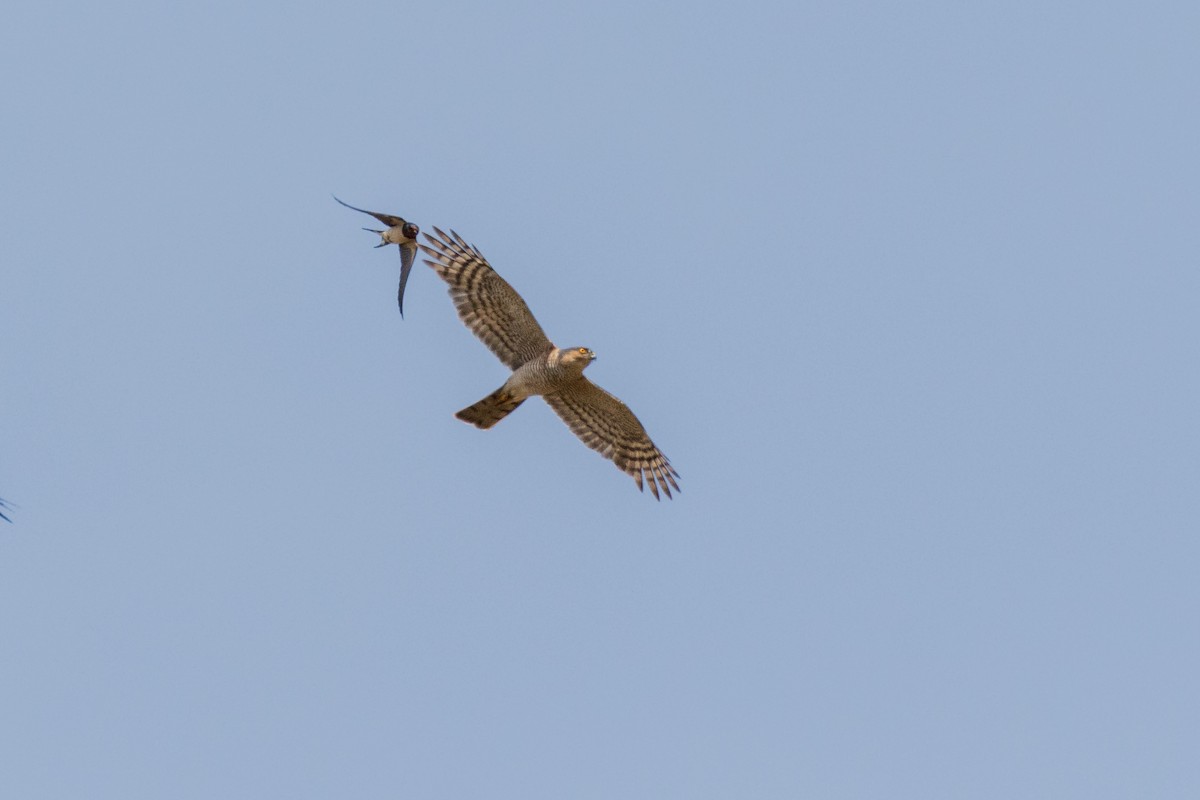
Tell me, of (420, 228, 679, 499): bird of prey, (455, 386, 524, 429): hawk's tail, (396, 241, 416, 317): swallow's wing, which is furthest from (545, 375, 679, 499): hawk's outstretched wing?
(396, 241, 416, 317): swallow's wing

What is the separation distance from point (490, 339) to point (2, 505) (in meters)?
9.80

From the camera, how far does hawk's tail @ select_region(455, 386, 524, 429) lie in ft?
68.4

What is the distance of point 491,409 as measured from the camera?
21031 mm

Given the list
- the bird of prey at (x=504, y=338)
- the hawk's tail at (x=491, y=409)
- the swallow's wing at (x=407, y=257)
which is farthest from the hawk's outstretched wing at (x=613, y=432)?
the swallow's wing at (x=407, y=257)

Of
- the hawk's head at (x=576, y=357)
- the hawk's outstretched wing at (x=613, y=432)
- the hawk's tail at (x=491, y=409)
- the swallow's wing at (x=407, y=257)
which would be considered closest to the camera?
the swallow's wing at (x=407, y=257)

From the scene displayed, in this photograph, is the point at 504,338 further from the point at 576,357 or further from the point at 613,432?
the point at 613,432

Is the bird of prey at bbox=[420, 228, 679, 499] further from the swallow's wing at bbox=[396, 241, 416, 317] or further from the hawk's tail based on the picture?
the swallow's wing at bbox=[396, 241, 416, 317]

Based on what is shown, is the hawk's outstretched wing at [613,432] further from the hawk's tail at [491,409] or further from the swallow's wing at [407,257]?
the swallow's wing at [407,257]

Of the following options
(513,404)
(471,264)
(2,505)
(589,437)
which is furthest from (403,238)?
(2,505)

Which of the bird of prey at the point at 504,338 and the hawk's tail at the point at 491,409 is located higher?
the bird of prey at the point at 504,338

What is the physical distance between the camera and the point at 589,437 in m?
22.2

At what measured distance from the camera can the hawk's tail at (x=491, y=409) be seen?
20.9 m

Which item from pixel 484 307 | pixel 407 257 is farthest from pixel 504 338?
pixel 407 257

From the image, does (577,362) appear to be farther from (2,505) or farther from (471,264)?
(2,505)
